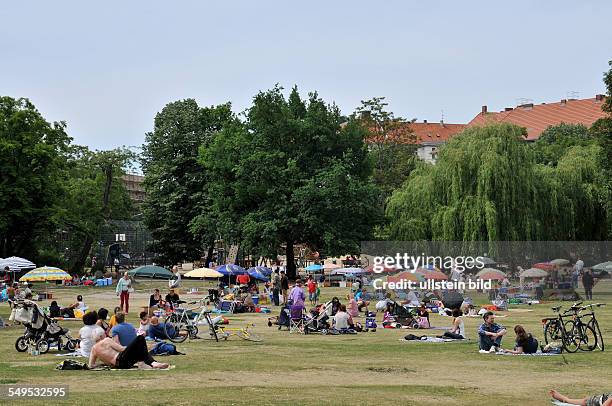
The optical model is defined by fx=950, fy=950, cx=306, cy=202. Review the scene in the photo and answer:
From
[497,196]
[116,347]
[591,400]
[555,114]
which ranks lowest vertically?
[591,400]

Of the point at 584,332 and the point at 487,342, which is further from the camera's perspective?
the point at 584,332

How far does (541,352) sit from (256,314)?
17.0 metres

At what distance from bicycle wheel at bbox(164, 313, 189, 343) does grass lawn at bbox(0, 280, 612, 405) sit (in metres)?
0.32

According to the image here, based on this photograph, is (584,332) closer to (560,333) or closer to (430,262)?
(560,333)

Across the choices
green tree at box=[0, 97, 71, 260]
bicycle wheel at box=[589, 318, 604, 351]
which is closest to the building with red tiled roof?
green tree at box=[0, 97, 71, 260]

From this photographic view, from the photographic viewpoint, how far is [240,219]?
198 ft

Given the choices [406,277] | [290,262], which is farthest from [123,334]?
[290,262]

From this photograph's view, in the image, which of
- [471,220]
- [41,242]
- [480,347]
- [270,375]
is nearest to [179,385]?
[270,375]

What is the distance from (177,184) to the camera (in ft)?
244

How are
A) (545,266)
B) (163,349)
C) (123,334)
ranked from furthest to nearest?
(545,266) < (163,349) < (123,334)

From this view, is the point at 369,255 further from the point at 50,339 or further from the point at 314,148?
the point at 50,339

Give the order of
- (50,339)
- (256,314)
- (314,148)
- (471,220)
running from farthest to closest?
(314,148) < (471,220) < (256,314) < (50,339)

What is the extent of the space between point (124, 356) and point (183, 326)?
7372 millimetres

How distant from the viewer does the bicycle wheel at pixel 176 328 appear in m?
23.2
